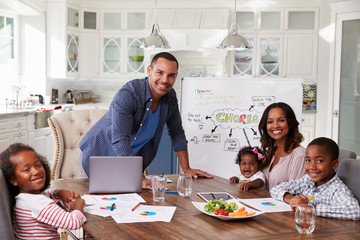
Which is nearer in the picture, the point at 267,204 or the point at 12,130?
the point at 267,204

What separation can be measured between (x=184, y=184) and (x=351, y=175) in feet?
2.48

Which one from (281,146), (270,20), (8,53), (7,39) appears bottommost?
(281,146)

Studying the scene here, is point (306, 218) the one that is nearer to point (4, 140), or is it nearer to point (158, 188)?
point (158, 188)

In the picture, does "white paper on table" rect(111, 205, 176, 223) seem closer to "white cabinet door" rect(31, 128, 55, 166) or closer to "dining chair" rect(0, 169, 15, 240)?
"dining chair" rect(0, 169, 15, 240)

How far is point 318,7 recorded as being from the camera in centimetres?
660

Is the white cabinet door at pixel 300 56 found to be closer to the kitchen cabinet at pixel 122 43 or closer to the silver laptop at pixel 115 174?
the kitchen cabinet at pixel 122 43

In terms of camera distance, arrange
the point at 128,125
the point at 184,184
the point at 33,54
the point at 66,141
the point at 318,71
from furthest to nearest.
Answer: the point at 33,54 < the point at 318,71 < the point at 66,141 < the point at 128,125 < the point at 184,184

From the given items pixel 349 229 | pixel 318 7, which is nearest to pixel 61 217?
pixel 349 229

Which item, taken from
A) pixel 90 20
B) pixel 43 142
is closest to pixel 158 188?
pixel 43 142

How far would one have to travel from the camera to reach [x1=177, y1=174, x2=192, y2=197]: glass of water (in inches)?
84.7

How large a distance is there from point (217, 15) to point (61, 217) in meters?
5.42

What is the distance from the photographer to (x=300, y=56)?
6672 mm

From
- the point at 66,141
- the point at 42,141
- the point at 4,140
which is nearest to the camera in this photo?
the point at 66,141

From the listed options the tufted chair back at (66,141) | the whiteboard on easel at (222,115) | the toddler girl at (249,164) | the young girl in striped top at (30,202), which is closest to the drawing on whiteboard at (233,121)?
the whiteboard on easel at (222,115)
